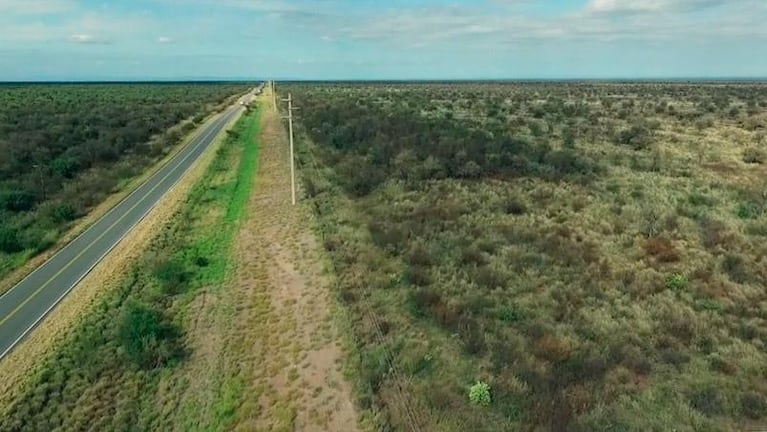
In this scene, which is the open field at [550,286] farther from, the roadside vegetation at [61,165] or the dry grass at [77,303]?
the roadside vegetation at [61,165]

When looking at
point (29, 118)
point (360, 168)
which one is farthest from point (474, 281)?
point (29, 118)

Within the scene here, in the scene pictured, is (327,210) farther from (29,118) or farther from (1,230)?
(29,118)

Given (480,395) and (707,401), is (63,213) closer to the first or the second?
(480,395)

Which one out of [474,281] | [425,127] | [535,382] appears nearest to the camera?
[535,382]

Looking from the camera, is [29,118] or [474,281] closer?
[474,281]

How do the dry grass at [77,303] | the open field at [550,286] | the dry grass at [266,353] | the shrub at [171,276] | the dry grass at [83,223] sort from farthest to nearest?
the dry grass at [83,223] → the shrub at [171,276] → the dry grass at [77,303] → the dry grass at [266,353] → the open field at [550,286]

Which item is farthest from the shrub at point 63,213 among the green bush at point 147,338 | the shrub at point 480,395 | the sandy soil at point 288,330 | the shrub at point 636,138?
the shrub at point 636,138
